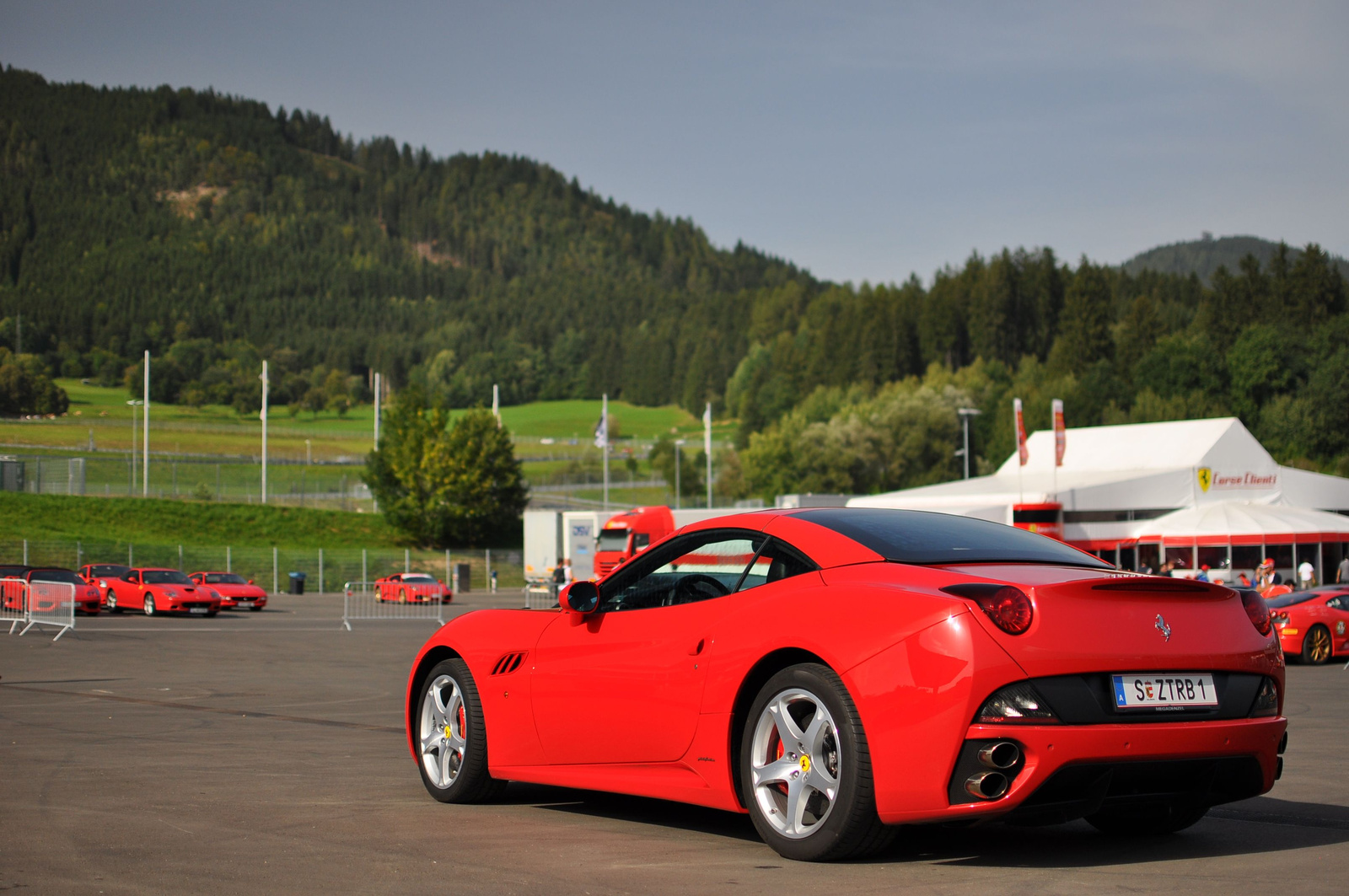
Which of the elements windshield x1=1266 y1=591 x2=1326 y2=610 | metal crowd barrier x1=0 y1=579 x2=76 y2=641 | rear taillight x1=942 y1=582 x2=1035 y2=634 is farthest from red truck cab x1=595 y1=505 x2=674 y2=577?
rear taillight x1=942 y1=582 x2=1035 y2=634

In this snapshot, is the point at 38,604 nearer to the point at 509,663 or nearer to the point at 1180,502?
the point at 509,663

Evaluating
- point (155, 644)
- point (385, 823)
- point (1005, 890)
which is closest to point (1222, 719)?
point (1005, 890)

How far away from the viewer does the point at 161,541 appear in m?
70.6

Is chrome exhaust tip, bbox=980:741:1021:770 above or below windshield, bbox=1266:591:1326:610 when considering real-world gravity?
above

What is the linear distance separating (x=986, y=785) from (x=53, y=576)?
33.6m

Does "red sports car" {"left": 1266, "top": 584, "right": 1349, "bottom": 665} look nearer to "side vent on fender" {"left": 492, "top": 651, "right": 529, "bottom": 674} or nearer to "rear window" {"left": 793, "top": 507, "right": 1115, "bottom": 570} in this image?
"rear window" {"left": 793, "top": 507, "right": 1115, "bottom": 570}

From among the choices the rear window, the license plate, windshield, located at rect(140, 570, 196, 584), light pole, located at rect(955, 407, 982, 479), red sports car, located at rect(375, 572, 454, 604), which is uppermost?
light pole, located at rect(955, 407, 982, 479)

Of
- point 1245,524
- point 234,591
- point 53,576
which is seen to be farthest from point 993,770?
point 1245,524

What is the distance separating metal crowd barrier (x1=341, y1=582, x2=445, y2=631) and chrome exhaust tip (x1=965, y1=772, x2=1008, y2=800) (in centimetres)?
2847

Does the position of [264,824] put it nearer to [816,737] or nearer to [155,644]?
[816,737]

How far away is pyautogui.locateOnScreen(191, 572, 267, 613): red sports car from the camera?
44656mm

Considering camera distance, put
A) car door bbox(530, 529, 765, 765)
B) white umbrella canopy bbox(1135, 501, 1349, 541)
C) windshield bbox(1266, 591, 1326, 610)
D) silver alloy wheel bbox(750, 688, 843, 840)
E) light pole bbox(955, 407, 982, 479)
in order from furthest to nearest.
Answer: light pole bbox(955, 407, 982, 479) < white umbrella canopy bbox(1135, 501, 1349, 541) < windshield bbox(1266, 591, 1326, 610) < car door bbox(530, 529, 765, 765) < silver alloy wheel bbox(750, 688, 843, 840)

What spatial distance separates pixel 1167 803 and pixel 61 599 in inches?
1074

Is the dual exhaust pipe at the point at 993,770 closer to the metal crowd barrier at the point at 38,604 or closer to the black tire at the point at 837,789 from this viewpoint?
the black tire at the point at 837,789
